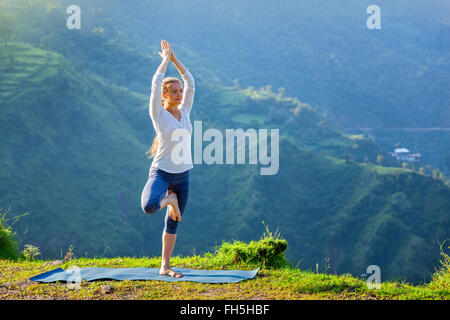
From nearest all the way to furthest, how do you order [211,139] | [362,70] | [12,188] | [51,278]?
[51,278]
[12,188]
[211,139]
[362,70]

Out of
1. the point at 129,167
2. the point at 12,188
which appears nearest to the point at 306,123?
the point at 129,167

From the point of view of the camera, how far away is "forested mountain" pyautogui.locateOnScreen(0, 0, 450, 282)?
4156cm

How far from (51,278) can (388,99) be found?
4067 inches

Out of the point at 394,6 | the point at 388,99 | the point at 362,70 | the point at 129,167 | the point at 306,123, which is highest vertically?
the point at 394,6

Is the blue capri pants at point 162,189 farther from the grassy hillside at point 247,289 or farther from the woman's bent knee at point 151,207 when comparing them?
the grassy hillside at point 247,289

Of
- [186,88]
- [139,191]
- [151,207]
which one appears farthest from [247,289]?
[139,191]

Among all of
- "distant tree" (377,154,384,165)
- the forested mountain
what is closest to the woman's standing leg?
the forested mountain

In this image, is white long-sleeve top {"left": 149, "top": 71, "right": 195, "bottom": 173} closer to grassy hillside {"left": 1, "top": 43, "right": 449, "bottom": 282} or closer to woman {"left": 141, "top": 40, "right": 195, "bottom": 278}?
woman {"left": 141, "top": 40, "right": 195, "bottom": 278}

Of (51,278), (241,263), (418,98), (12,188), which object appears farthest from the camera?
(418,98)

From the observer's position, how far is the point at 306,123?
68250 millimetres

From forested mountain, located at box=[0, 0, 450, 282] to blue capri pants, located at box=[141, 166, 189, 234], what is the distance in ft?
119

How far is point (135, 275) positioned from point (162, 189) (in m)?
0.82

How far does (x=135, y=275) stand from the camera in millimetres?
3986

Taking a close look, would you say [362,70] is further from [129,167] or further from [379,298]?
[379,298]
